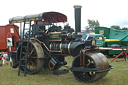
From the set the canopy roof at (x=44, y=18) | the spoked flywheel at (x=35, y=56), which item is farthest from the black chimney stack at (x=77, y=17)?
the spoked flywheel at (x=35, y=56)

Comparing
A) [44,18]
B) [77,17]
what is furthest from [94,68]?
[77,17]

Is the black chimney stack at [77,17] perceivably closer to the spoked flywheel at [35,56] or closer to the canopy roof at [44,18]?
the canopy roof at [44,18]

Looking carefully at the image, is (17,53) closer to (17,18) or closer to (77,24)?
(17,18)

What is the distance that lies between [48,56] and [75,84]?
6.31ft

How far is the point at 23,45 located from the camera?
720 cm

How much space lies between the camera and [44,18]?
23.5 feet

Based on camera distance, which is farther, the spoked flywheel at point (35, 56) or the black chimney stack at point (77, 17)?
the black chimney stack at point (77, 17)

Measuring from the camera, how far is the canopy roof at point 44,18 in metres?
6.71

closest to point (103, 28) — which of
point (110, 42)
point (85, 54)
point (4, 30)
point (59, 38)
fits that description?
point (110, 42)

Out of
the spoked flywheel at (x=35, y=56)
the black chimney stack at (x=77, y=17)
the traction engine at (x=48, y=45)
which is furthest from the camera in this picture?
the black chimney stack at (x=77, y=17)

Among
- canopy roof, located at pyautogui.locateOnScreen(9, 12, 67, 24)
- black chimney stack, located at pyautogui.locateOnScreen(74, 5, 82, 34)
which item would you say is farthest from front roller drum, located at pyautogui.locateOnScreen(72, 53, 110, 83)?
black chimney stack, located at pyautogui.locateOnScreen(74, 5, 82, 34)

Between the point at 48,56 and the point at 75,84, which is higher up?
the point at 48,56

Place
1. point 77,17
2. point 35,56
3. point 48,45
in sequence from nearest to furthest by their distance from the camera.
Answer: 1. point 35,56
2. point 48,45
3. point 77,17

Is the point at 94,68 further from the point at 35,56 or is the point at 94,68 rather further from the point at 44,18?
the point at 44,18
